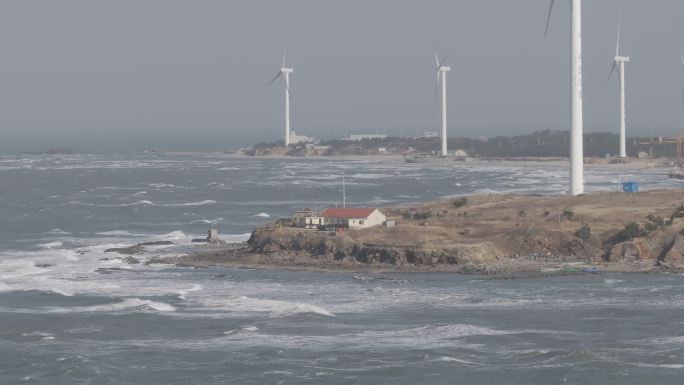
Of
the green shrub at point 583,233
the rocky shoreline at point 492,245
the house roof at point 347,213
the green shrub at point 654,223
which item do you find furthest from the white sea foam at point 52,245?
the green shrub at point 654,223

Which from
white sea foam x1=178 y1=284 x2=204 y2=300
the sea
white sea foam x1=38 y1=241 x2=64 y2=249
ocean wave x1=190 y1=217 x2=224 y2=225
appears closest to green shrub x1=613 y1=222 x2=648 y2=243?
the sea

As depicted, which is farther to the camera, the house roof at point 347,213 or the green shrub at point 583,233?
the house roof at point 347,213

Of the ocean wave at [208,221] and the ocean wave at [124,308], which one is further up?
the ocean wave at [208,221]

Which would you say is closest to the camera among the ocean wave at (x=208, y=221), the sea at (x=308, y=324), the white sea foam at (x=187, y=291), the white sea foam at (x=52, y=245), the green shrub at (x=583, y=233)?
the sea at (x=308, y=324)

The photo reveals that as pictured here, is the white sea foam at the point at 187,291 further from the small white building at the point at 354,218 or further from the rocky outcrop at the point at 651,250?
the rocky outcrop at the point at 651,250

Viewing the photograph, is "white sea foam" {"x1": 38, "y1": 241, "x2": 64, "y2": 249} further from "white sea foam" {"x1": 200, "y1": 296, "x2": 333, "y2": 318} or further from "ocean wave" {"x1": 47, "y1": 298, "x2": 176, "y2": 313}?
"white sea foam" {"x1": 200, "y1": 296, "x2": 333, "y2": 318}

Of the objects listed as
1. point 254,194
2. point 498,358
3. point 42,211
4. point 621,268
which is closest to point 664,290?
point 621,268

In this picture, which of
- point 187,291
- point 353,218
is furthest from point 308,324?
point 353,218

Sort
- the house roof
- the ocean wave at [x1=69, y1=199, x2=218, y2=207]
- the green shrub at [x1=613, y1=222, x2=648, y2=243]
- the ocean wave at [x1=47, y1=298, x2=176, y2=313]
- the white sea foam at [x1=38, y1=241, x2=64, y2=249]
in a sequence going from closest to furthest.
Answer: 1. the ocean wave at [x1=47, y1=298, x2=176, y2=313]
2. the green shrub at [x1=613, y1=222, x2=648, y2=243]
3. the house roof
4. the white sea foam at [x1=38, y1=241, x2=64, y2=249]
5. the ocean wave at [x1=69, y1=199, x2=218, y2=207]

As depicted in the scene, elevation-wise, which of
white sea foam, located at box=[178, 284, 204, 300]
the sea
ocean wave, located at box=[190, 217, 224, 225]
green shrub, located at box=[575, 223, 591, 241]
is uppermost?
green shrub, located at box=[575, 223, 591, 241]
